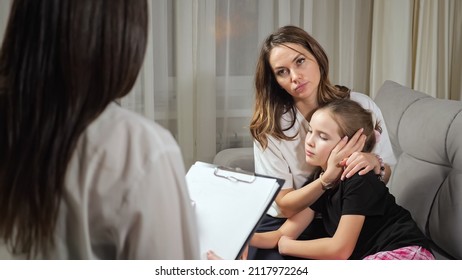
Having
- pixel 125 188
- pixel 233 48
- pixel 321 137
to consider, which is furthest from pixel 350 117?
pixel 125 188

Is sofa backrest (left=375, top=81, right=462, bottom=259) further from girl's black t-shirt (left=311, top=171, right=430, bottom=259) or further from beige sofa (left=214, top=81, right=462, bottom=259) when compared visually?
girl's black t-shirt (left=311, top=171, right=430, bottom=259)

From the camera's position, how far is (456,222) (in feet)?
2.82

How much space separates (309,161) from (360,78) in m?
0.41

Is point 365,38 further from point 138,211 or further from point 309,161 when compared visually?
point 138,211

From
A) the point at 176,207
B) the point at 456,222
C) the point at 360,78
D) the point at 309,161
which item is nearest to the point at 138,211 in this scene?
the point at 176,207

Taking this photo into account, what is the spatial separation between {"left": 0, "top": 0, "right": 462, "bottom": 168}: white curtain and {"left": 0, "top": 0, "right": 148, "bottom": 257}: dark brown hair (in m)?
0.63

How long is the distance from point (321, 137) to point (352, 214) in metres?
0.14

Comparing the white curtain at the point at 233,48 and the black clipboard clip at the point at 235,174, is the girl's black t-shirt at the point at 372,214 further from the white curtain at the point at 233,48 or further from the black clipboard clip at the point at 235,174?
the white curtain at the point at 233,48

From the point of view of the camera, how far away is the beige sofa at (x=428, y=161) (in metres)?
0.89

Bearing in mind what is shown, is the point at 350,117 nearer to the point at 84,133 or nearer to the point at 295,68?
the point at 295,68

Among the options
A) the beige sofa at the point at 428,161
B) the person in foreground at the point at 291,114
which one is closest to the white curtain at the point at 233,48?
the beige sofa at the point at 428,161

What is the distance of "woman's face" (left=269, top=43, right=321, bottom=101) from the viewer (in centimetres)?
85

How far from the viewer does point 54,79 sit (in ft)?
1.28

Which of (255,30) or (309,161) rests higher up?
(255,30)
